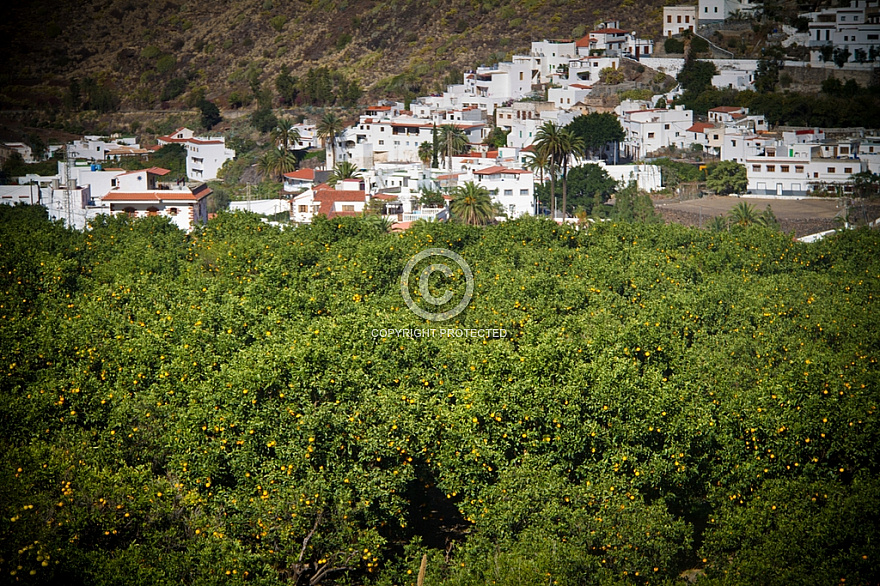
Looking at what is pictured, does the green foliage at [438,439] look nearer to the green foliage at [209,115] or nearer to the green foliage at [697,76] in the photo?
the green foliage at [697,76]

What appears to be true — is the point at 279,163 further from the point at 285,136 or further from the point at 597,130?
the point at 597,130

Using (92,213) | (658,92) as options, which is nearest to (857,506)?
(92,213)

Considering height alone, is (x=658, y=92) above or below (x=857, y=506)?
above

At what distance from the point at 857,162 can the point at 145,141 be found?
59.7 metres

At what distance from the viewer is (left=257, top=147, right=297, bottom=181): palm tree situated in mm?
72062

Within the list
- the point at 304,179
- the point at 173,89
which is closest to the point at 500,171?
the point at 304,179

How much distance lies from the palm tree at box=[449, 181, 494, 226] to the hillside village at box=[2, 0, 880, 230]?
40.9 inches

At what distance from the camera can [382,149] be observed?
72.7 m

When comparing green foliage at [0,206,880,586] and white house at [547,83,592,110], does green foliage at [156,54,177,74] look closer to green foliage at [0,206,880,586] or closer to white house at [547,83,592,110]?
white house at [547,83,592,110]

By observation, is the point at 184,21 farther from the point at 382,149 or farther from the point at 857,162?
the point at 857,162

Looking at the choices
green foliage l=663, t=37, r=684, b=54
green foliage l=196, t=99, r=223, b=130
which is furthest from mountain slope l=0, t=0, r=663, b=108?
green foliage l=663, t=37, r=684, b=54

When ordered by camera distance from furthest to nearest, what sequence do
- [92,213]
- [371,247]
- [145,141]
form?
[145,141] → [92,213] → [371,247]

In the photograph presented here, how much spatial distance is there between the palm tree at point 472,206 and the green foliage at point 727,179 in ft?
63.4

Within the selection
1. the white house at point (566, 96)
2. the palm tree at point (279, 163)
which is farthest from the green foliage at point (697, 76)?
the palm tree at point (279, 163)
